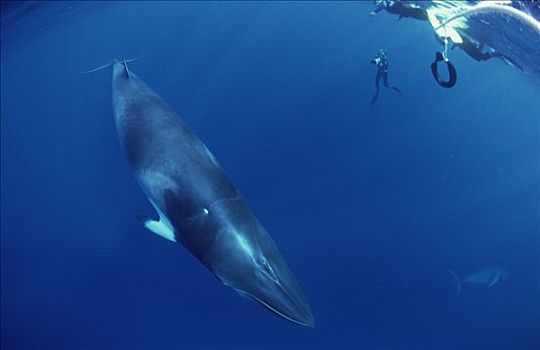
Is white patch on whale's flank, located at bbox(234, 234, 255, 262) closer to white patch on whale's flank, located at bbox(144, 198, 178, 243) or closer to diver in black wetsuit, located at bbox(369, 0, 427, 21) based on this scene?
white patch on whale's flank, located at bbox(144, 198, 178, 243)

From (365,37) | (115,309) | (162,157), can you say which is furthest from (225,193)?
(365,37)

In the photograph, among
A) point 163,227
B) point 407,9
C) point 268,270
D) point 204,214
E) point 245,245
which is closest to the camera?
point 268,270

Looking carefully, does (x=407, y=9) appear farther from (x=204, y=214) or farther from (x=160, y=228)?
(x=160, y=228)

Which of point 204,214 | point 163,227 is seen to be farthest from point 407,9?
point 163,227

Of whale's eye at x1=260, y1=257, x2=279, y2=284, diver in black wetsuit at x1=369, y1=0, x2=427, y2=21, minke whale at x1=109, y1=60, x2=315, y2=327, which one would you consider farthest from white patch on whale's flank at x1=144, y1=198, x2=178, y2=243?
diver in black wetsuit at x1=369, y1=0, x2=427, y2=21

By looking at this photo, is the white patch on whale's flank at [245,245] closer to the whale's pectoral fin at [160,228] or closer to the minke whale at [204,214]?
the minke whale at [204,214]

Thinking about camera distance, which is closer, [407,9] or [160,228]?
[160,228]

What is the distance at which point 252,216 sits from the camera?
4.42 m

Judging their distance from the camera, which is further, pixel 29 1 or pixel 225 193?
pixel 29 1

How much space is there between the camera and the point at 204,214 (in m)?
4.24

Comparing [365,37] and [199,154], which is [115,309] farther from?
[365,37]

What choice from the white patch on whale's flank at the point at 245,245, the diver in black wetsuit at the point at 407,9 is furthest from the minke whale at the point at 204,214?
the diver in black wetsuit at the point at 407,9

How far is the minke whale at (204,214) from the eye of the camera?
3871 mm

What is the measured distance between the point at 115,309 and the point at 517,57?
29830mm
